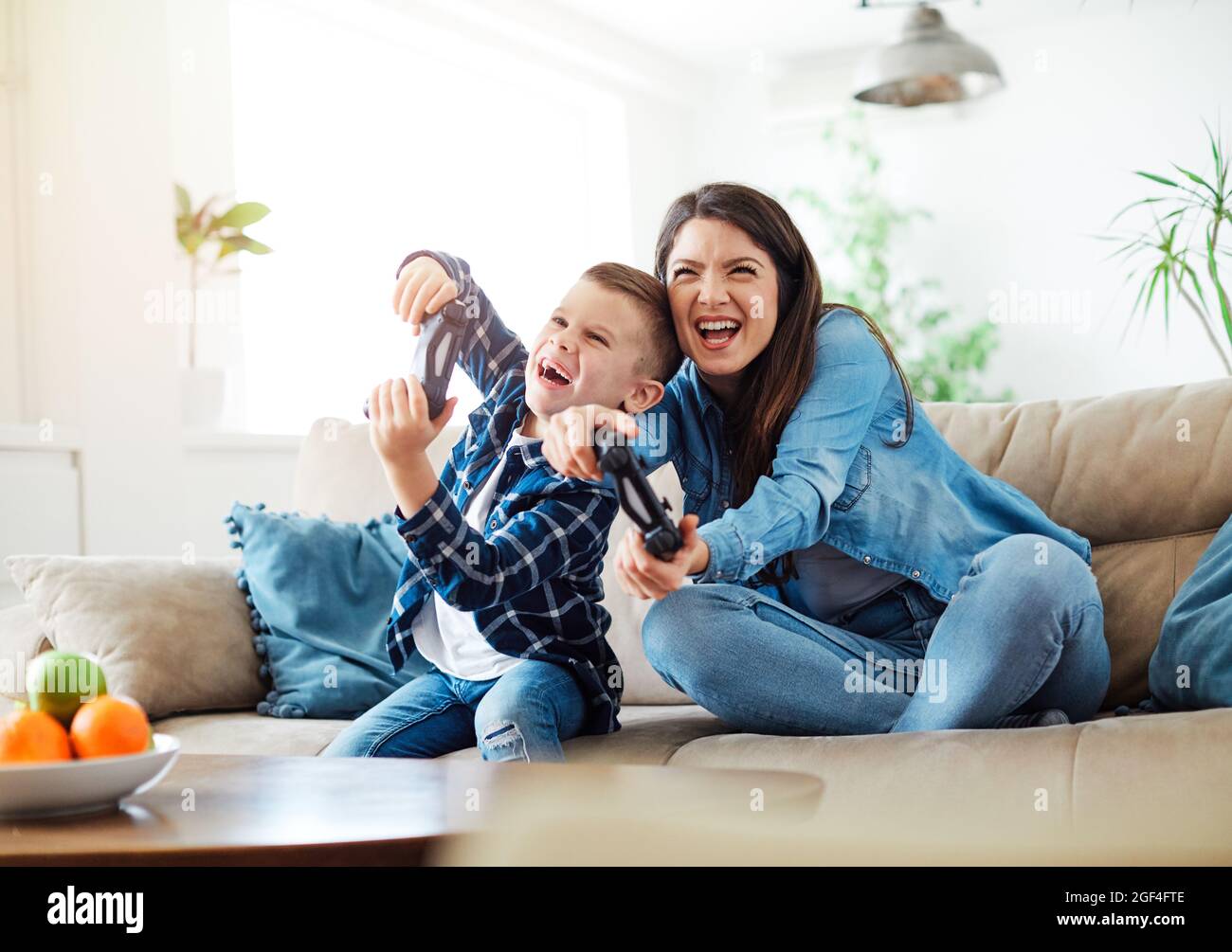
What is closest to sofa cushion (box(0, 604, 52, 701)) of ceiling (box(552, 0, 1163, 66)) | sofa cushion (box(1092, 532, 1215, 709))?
sofa cushion (box(1092, 532, 1215, 709))

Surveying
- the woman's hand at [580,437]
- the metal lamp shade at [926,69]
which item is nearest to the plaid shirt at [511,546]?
the woman's hand at [580,437]

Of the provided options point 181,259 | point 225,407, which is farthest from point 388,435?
point 225,407

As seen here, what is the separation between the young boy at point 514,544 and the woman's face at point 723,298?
0.15ft

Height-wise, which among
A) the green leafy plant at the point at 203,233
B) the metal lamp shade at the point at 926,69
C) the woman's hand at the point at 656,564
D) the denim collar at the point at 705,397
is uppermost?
the metal lamp shade at the point at 926,69

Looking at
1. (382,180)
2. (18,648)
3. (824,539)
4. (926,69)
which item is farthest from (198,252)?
(824,539)

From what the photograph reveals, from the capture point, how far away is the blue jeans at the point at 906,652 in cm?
131

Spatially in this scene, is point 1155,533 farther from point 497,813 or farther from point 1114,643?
point 497,813

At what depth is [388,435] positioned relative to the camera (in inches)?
48.5

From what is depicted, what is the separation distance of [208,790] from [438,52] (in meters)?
4.31

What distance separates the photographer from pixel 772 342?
1.51 m

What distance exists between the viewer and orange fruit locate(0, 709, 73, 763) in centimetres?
94

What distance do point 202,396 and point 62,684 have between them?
2.34 metres

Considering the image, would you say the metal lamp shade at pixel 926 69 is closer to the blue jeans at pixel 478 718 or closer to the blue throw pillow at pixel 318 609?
the blue throw pillow at pixel 318 609

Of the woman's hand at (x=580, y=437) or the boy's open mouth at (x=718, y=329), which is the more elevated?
the boy's open mouth at (x=718, y=329)
